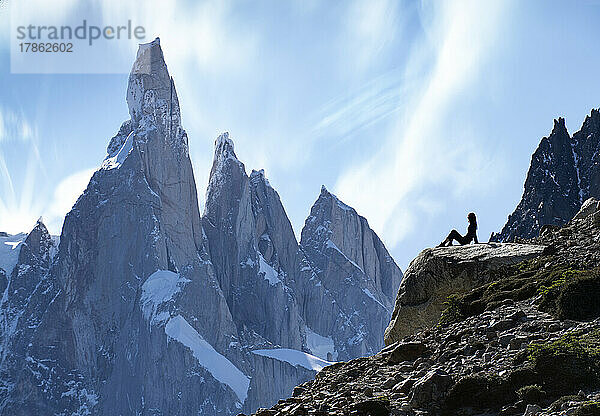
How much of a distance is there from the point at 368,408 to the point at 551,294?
6180 millimetres

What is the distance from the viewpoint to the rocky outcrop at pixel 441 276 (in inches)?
910

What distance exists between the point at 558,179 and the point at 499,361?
439 feet

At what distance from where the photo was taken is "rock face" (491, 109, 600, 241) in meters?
130

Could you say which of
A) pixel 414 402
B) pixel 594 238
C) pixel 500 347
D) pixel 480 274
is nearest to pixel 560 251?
pixel 594 238

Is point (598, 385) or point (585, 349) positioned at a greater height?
point (585, 349)

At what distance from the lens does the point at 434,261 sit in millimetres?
24812

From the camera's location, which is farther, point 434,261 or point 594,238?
point 434,261

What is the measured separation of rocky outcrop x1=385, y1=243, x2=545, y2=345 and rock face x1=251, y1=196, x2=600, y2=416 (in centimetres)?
154

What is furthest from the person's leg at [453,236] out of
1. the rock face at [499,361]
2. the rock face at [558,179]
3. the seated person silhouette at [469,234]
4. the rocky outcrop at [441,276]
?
the rock face at [558,179]

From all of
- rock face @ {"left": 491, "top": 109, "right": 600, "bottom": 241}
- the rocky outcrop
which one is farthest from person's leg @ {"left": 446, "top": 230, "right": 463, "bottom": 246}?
rock face @ {"left": 491, "top": 109, "right": 600, "bottom": 241}

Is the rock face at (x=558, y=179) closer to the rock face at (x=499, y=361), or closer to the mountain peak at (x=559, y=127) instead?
the mountain peak at (x=559, y=127)

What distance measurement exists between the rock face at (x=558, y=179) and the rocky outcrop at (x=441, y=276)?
10583cm

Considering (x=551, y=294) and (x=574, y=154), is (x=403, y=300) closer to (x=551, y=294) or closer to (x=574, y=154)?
(x=551, y=294)

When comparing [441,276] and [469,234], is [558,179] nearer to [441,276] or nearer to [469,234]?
[469,234]
